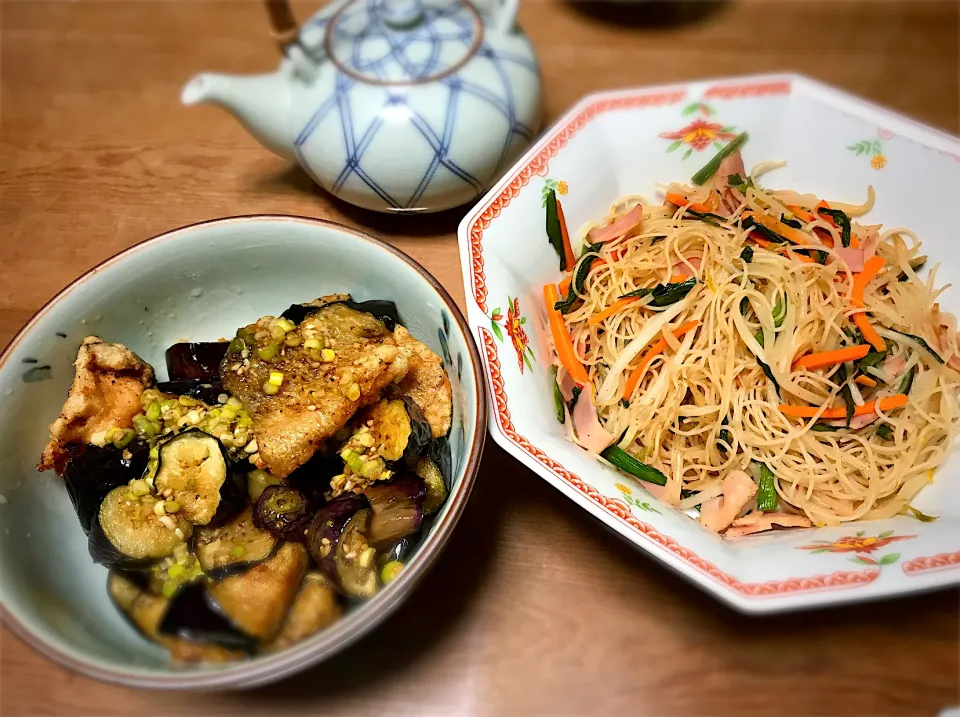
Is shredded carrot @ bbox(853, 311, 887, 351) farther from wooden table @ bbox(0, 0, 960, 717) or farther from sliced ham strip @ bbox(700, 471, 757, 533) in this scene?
wooden table @ bbox(0, 0, 960, 717)

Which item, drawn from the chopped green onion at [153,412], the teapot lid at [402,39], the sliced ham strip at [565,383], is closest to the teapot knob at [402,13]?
the teapot lid at [402,39]

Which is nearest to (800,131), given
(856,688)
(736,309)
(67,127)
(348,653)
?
(736,309)

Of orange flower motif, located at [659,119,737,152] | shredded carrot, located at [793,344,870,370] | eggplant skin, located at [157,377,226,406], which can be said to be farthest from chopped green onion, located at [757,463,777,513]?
eggplant skin, located at [157,377,226,406]

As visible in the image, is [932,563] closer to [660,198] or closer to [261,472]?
[660,198]

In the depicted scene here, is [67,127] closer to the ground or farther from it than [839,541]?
farther from it

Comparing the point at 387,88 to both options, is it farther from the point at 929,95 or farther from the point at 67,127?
the point at 929,95

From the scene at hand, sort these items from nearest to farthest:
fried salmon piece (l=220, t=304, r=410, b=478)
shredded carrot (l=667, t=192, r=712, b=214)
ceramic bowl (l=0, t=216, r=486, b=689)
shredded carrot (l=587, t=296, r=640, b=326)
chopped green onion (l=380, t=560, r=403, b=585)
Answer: ceramic bowl (l=0, t=216, r=486, b=689), chopped green onion (l=380, t=560, r=403, b=585), fried salmon piece (l=220, t=304, r=410, b=478), shredded carrot (l=587, t=296, r=640, b=326), shredded carrot (l=667, t=192, r=712, b=214)
